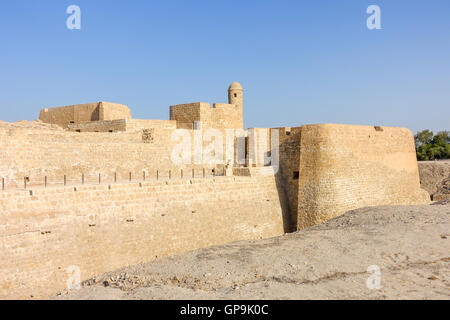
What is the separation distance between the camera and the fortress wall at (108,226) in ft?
30.6

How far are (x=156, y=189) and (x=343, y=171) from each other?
8634 millimetres

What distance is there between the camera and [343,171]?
54.0 feet

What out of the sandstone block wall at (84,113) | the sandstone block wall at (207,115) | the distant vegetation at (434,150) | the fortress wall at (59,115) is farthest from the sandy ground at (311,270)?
the distant vegetation at (434,150)

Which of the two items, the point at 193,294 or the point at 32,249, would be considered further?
the point at 32,249

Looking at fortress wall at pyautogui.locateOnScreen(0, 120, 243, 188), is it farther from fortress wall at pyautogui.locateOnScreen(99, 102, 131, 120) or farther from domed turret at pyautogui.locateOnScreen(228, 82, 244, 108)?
domed turret at pyautogui.locateOnScreen(228, 82, 244, 108)

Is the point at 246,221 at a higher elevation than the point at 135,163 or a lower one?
lower

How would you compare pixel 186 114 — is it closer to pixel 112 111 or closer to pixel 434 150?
pixel 112 111

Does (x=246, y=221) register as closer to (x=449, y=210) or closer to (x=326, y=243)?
(x=326, y=243)

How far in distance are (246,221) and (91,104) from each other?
1377 cm

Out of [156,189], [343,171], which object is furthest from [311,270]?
[343,171]

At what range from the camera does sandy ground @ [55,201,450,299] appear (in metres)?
7.48

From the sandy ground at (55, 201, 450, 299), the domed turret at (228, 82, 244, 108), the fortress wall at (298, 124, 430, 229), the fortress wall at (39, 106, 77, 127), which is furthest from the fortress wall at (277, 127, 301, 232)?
the fortress wall at (39, 106, 77, 127)

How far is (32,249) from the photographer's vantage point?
9.52 metres
